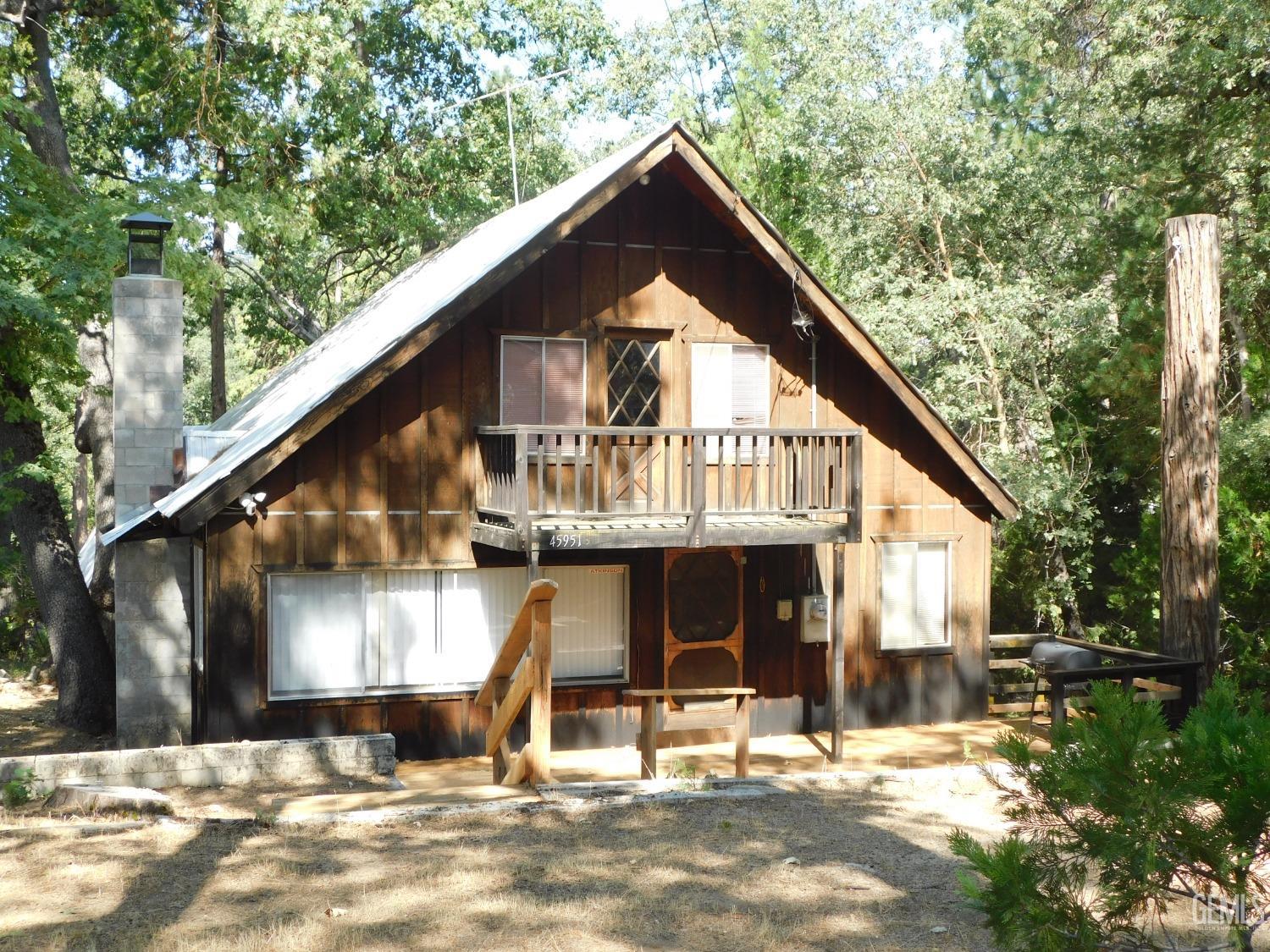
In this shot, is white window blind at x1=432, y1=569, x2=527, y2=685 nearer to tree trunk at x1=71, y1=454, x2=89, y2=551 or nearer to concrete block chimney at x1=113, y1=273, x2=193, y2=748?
concrete block chimney at x1=113, y1=273, x2=193, y2=748

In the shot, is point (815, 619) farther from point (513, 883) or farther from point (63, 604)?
point (63, 604)

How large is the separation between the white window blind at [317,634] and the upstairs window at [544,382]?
2546mm

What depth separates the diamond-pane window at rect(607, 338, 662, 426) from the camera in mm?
13844

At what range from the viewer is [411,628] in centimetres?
1280

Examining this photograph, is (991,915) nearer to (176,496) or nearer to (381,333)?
(176,496)

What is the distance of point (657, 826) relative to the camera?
8.62 meters

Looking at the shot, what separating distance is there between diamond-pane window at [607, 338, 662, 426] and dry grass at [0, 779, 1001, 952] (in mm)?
5733

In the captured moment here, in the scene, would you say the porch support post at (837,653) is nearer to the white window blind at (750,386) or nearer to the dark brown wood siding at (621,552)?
the dark brown wood siding at (621,552)

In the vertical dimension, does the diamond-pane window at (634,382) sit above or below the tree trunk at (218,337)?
below

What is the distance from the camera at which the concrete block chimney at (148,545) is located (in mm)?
12609

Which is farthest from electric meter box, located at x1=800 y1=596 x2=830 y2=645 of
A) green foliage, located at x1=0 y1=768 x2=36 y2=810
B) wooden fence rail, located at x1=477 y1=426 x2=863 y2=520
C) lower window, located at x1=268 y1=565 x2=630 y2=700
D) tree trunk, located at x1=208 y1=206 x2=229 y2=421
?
tree trunk, located at x1=208 y1=206 x2=229 y2=421

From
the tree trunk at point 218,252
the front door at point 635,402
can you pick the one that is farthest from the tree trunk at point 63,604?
the front door at point 635,402

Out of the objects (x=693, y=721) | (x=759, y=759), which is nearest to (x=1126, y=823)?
(x=693, y=721)

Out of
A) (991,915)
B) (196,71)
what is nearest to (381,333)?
(196,71)
